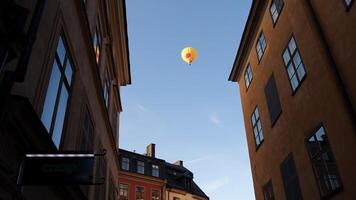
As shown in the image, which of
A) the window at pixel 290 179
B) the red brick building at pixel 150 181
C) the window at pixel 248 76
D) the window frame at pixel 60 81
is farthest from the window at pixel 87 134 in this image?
the red brick building at pixel 150 181

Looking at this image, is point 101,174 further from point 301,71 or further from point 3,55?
point 3,55

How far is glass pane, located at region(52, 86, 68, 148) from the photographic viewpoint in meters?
9.19

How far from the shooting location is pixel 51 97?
Result: 28.4 ft

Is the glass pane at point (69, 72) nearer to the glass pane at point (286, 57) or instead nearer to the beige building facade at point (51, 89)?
the beige building facade at point (51, 89)

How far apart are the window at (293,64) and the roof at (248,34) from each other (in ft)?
15.0

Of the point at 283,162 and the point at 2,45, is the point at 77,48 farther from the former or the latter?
the point at 283,162

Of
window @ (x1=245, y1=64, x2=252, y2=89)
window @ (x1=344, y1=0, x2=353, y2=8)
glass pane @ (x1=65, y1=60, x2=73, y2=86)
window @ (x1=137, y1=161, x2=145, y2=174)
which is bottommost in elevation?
glass pane @ (x1=65, y1=60, x2=73, y2=86)

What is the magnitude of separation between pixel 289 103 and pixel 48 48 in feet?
37.0

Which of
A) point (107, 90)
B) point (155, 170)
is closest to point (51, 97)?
point (107, 90)

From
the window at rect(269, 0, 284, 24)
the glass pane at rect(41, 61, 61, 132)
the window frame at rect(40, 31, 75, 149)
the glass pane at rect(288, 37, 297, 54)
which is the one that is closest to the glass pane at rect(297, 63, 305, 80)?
the glass pane at rect(288, 37, 297, 54)

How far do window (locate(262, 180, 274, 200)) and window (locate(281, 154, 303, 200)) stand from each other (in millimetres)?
1974

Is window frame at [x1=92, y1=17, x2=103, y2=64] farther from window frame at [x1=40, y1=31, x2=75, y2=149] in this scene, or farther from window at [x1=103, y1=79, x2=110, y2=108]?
window frame at [x1=40, y1=31, x2=75, y2=149]

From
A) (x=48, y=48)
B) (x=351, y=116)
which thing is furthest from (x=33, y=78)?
(x=351, y=116)

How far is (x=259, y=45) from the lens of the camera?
20656 mm
